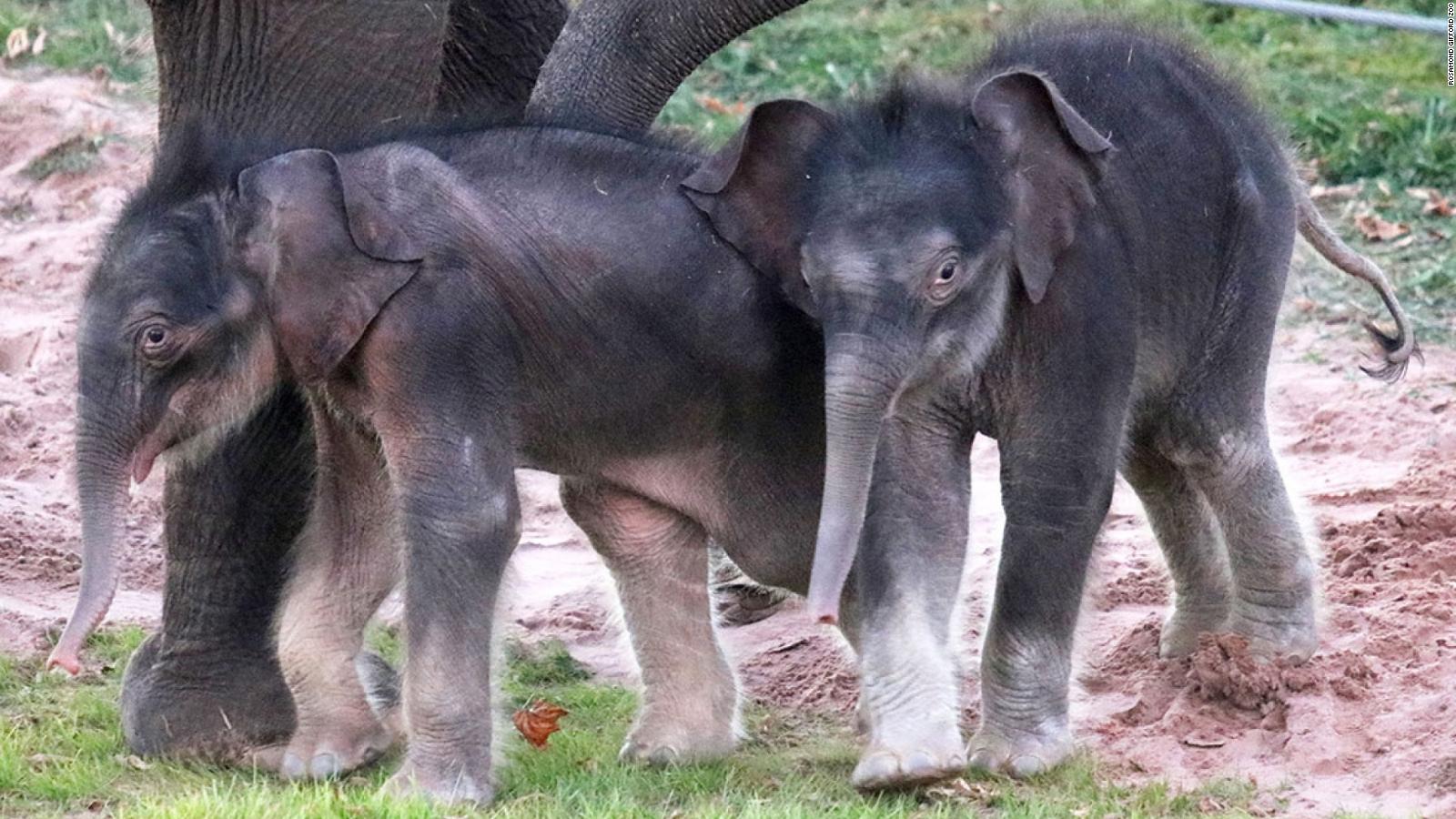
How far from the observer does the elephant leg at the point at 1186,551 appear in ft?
20.6

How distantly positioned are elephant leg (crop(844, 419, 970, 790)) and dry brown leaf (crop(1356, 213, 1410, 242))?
12.8 ft

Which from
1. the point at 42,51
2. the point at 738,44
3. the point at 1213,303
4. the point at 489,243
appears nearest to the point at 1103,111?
the point at 1213,303

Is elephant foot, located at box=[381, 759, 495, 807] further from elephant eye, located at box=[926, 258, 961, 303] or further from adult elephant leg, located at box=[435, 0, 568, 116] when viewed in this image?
adult elephant leg, located at box=[435, 0, 568, 116]

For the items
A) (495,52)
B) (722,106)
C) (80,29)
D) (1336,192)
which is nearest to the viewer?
(495,52)

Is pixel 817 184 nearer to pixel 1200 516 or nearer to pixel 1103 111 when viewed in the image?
pixel 1103 111

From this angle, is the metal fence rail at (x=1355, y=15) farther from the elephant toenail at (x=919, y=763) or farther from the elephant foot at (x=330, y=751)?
the elephant foot at (x=330, y=751)

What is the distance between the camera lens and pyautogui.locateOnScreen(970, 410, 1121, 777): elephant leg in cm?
549

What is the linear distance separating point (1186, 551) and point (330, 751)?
203cm

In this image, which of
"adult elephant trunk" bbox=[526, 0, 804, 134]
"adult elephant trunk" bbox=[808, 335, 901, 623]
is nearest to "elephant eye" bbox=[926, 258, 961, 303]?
"adult elephant trunk" bbox=[808, 335, 901, 623]

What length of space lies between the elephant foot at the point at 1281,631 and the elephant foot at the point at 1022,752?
0.72 meters

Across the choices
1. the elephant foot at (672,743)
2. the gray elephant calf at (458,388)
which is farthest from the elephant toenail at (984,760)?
the elephant foot at (672,743)

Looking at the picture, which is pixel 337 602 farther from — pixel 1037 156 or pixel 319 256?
pixel 1037 156

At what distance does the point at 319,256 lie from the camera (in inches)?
206
